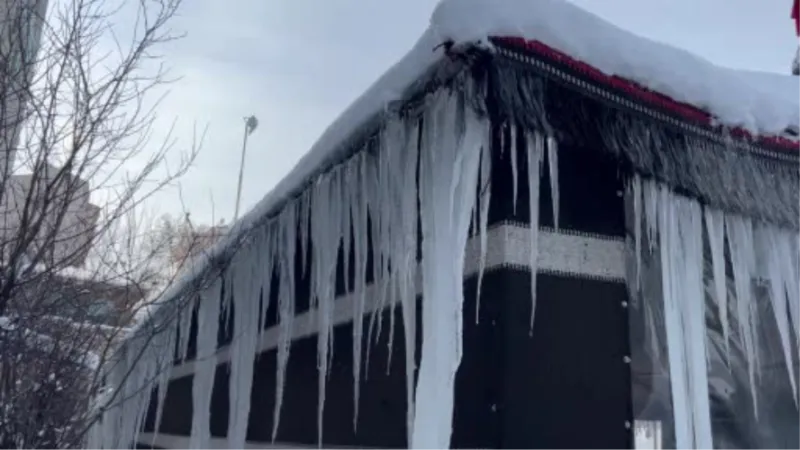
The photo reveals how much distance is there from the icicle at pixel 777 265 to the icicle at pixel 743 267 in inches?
2.2

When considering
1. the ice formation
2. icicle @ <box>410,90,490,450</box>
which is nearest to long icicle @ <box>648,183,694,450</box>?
the ice formation

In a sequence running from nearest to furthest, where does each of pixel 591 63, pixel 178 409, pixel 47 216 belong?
1. pixel 591 63
2. pixel 47 216
3. pixel 178 409

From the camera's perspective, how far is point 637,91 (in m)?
2.26

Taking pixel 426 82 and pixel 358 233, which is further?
pixel 358 233

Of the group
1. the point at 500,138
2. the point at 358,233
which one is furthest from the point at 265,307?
the point at 500,138

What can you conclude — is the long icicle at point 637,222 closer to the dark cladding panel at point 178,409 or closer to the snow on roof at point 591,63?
the snow on roof at point 591,63

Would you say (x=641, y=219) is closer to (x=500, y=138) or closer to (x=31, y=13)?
(x=500, y=138)

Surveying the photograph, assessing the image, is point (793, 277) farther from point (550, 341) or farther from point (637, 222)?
point (550, 341)

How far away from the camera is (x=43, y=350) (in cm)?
403

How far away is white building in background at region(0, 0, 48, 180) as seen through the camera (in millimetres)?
3717

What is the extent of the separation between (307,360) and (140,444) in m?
5.83

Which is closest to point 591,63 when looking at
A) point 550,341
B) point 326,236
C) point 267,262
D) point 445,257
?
point 445,257

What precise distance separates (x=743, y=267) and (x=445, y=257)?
1.31 meters

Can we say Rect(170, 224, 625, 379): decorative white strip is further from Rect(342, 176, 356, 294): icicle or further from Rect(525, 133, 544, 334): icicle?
Rect(342, 176, 356, 294): icicle
